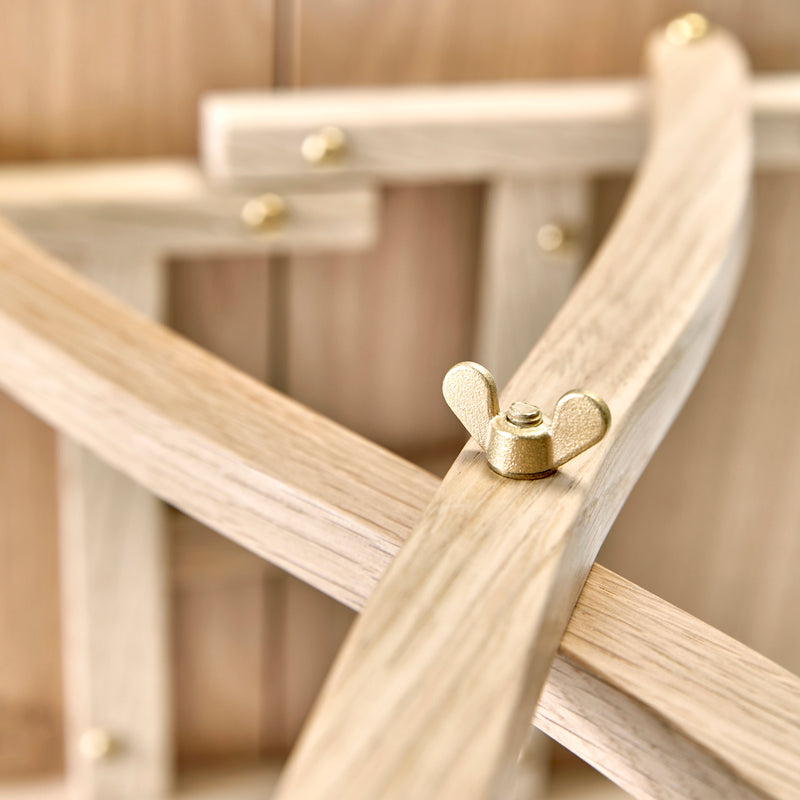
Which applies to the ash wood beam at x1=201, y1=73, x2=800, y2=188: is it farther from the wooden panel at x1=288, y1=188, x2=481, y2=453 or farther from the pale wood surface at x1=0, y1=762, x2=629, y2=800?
the pale wood surface at x1=0, y1=762, x2=629, y2=800

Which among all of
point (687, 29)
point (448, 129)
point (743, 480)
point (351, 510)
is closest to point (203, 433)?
point (351, 510)

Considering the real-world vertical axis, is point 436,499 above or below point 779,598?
below

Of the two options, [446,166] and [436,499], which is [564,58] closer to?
[446,166]

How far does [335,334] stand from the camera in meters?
0.63

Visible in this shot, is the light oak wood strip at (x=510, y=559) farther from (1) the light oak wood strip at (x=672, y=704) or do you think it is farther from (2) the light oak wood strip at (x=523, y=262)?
(2) the light oak wood strip at (x=523, y=262)

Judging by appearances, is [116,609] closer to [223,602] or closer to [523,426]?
[223,602]

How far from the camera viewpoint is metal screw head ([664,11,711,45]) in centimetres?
58

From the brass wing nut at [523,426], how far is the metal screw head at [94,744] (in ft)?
1.52

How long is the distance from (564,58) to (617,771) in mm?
438

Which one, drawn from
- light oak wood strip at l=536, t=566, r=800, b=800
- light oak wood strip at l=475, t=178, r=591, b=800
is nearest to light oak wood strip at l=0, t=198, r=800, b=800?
light oak wood strip at l=536, t=566, r=800, b=800

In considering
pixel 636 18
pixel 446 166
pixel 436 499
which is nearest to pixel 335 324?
pixel 446 166

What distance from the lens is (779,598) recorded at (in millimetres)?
798

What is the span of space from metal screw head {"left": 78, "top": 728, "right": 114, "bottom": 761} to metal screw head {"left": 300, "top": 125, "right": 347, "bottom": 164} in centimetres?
37

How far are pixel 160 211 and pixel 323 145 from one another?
3.5 inches
